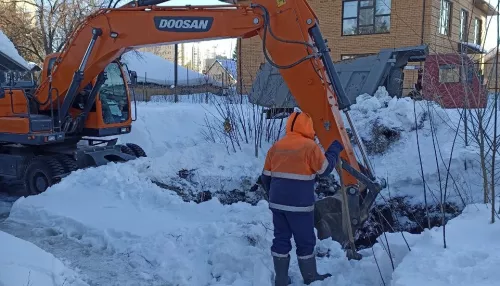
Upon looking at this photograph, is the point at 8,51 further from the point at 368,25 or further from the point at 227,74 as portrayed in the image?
the point at 368,25

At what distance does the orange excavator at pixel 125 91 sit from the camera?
5.62m

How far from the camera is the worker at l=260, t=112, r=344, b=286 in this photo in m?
4.54

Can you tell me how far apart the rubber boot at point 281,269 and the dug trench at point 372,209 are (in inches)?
88.9

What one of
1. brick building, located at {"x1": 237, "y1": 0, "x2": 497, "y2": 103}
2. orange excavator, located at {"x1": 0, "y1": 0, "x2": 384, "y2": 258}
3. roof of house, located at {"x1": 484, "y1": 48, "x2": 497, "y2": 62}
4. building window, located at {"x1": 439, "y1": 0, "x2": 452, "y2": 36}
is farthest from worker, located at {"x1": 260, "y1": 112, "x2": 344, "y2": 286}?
brick building, located at {"x1": 237, "y1": 0, "x2": 497, "y2": 103}

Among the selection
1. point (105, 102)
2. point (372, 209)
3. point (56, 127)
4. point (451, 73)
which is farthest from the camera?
point (105, 102)

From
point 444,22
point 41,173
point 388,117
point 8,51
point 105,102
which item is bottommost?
point 41,173

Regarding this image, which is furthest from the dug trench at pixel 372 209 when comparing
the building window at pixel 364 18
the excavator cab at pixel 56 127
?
the building window at pixel 364 18

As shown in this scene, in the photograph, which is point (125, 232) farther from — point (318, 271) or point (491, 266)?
point (491, 266)

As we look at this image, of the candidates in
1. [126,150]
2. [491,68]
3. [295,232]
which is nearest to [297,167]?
[295,232]

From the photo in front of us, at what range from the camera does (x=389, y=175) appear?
340 inches

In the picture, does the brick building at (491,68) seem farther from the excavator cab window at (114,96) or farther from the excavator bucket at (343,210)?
the excavator cab window at (114,96)

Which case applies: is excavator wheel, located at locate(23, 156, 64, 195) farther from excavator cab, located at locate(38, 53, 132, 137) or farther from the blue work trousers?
the blue work trousers

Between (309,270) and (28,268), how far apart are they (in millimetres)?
2485

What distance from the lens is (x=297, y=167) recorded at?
14.9ft
